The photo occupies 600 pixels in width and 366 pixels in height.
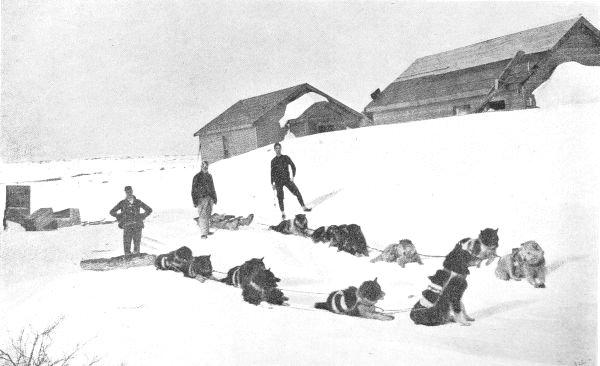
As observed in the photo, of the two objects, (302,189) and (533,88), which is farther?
(533,88)

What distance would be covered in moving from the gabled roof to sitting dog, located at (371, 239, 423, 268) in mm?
1399

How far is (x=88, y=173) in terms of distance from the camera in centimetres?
351

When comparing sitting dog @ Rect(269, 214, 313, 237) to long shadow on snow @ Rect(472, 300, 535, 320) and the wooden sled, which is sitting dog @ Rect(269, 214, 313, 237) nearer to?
the wooden sled

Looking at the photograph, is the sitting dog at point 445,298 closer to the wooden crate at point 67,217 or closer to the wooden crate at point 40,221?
the wooden crate at point 67,217

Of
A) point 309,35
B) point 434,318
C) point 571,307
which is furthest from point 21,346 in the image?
point 571,307

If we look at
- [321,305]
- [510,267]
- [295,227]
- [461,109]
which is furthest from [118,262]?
[461,109]

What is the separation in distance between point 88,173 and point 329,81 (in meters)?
Answer: 2.22

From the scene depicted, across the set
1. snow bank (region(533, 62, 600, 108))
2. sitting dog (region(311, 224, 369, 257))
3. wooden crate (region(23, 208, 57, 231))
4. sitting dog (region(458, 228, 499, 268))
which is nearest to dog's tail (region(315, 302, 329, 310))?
sitting dog (region(311, 224, 369, 257))

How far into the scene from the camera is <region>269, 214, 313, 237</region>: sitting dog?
11.4 feet

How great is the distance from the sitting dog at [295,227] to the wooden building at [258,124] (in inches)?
28.8

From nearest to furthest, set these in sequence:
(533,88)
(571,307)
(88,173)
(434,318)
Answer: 1. (434,318)
2. (571,307)
3. (88,173)
4. (533,88)

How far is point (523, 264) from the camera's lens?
313cm

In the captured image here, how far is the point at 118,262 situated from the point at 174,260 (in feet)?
1.41

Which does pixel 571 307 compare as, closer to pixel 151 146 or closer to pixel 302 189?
pixel 302 189
